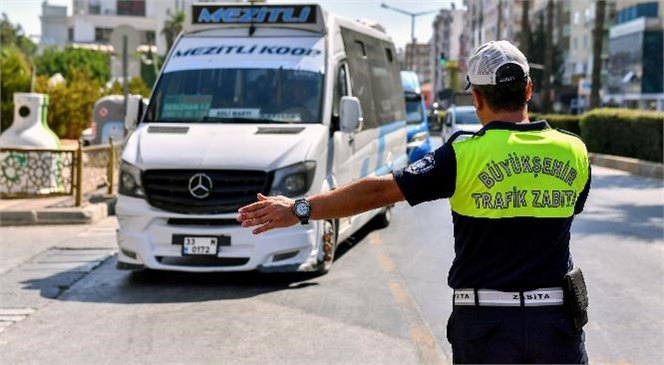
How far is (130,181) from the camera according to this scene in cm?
864

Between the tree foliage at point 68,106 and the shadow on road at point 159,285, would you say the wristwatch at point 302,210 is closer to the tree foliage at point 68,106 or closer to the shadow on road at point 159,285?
the shadow on road at point 159,285

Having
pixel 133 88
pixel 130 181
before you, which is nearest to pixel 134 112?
pixel 130 181

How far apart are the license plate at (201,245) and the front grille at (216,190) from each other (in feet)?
0.76

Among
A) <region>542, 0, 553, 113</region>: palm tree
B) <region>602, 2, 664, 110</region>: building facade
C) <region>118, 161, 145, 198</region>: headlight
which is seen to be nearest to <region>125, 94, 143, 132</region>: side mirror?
<region>118, 161, 145, 198</region>: headlight

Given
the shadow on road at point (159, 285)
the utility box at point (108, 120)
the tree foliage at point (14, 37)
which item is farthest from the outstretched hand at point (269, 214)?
the tree foliage at point (14, 37)

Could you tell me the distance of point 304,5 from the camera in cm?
987

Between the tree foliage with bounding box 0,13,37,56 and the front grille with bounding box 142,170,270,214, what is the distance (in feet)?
319

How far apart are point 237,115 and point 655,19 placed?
2557 inches

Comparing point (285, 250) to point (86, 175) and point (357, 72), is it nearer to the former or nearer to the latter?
point (357, 72)

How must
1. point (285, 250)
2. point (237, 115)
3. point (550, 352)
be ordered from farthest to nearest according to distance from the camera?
point (237, 115)
point (285, 250)
point (550, 352)

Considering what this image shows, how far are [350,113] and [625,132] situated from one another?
19456 millimetres

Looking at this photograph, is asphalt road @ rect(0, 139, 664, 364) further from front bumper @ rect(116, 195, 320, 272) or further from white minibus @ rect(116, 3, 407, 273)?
white minibus @ rect(116, 3, 407, 273)

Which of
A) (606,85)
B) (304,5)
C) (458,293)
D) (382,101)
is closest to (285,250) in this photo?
(304,5)

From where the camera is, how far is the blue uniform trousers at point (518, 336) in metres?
2.97
